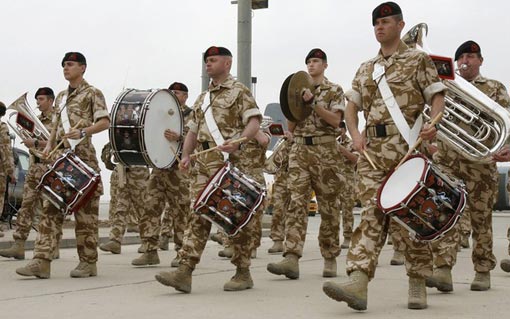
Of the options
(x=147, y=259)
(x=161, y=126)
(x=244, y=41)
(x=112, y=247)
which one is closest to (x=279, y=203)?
(x=112, y=247)

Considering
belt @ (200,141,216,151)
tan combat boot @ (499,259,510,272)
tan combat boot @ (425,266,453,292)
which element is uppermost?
belt @ (200,141,216,151)

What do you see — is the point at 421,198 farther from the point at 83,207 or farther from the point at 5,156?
the point at 5,156

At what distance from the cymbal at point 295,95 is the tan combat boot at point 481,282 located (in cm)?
231

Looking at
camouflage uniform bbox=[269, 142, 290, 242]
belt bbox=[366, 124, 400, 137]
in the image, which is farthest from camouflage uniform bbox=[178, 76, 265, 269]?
camouflage uniform bbox=[269, 142, 290, 242]

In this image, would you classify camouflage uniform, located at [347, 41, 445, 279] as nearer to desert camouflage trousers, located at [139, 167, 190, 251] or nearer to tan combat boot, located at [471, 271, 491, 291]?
tan combat boot, located at [471, 271, 491, 291]

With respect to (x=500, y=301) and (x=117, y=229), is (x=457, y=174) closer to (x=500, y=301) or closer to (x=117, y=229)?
(x=500, y=301)

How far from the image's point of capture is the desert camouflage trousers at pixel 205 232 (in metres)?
8.30

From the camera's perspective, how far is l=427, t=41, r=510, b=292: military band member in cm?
867

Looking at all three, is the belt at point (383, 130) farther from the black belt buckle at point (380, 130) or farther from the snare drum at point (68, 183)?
the snare drum at point (68, 183)

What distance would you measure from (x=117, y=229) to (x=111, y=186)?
304 centimetres

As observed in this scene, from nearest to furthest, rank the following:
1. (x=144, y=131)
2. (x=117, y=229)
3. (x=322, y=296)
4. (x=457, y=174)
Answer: (x=322, y=296), (x=457, y=174), (x=144, y=131), (x=117, y=229)

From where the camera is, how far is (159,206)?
11.3 metres

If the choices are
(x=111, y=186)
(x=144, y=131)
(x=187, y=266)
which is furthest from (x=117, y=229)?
(x=187, y=266)

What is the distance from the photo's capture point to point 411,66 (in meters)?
7.34
